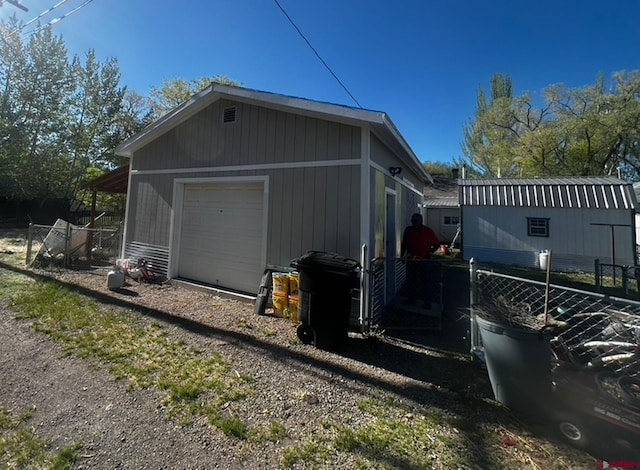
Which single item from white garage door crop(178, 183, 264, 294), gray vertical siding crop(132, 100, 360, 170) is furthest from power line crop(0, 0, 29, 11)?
white garage door crop(178, 183, 264, 294)

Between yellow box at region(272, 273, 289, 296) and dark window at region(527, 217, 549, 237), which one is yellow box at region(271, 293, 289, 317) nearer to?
yellow box at region(272, 273, 289, 296)

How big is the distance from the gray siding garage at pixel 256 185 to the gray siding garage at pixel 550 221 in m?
5.68

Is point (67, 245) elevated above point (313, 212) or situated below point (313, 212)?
below

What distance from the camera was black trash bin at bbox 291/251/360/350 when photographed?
3.73m

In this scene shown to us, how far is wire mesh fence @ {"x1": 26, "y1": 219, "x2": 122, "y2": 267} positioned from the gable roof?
9.35 feet

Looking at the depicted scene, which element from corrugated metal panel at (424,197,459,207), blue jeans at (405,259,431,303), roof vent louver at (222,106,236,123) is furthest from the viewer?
corrugated metal panel at (424,197,459,207)

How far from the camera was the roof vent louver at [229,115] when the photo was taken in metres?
5.98

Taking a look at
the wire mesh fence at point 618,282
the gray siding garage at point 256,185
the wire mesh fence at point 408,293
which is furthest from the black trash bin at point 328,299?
the wire mesh fence at point 618,282

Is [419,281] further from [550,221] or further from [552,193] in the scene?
[552,193]

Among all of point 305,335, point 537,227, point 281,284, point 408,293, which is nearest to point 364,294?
point 305,335

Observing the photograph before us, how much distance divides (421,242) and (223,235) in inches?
163

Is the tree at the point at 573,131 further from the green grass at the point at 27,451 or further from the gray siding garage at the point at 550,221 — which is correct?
the green grass at the point at 27,451

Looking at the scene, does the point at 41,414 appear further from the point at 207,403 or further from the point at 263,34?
the point at 263,34

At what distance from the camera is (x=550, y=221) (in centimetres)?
1073
